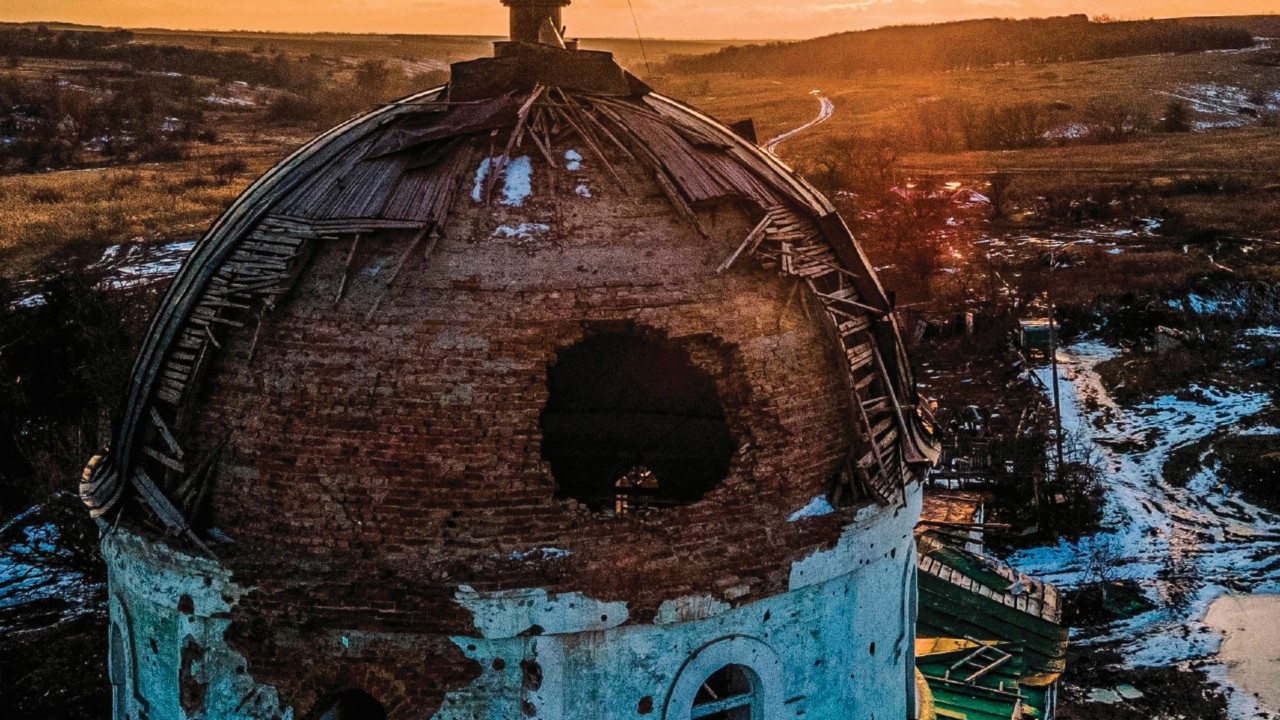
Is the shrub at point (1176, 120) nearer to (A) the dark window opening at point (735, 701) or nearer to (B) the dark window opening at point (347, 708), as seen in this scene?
(A) the dark window opening at point (735, 701)

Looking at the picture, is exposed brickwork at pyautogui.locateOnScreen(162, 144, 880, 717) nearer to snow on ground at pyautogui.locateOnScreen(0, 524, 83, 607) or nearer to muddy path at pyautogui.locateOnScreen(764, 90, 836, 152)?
snow on ground at pyautogui.locateOnScreen(0, 524, 83, 607)

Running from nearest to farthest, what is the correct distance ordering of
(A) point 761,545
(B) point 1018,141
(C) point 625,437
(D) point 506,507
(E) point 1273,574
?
(D) point 506,507, (A) point 761,545, (C) point 625,437, (E) point 1273,574, (B) point 1018,141

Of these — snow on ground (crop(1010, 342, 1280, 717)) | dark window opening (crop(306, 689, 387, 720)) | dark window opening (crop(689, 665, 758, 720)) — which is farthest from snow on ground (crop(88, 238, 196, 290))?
dark window opening (crop(689, 665, 758, 720))

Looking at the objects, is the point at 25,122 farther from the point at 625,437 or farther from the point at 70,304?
the point at 625,437

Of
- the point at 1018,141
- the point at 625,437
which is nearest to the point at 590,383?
the point at 625,437

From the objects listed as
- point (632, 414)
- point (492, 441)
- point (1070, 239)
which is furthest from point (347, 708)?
point (1070, 239)

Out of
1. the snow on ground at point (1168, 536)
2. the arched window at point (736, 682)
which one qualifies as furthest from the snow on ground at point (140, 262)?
the arched window at point (736, 682)
